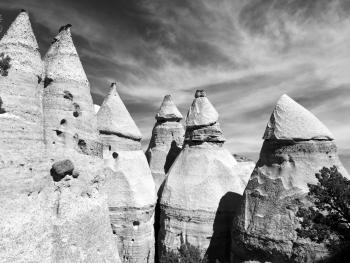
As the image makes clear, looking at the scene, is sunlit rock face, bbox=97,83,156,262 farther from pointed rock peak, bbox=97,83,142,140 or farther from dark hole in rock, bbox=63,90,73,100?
dark hole in rock, bbox=63,90,73,100

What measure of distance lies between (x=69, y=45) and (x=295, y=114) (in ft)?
32.8

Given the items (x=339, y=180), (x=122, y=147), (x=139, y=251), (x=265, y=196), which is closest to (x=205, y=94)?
(x=122, y=147)

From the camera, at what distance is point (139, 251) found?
14828 mm

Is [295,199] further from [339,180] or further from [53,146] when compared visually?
[53,146]

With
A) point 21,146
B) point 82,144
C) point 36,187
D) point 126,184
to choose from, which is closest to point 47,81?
point 82,144

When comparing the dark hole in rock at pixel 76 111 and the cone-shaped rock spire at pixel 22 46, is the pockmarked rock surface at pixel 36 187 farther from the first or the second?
the dark hole in rock at pixel 76 111

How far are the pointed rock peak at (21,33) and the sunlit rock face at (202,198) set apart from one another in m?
9.34

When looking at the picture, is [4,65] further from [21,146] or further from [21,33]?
[21,146]

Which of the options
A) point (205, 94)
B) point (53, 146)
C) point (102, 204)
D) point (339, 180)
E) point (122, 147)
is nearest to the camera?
point (339, 180)

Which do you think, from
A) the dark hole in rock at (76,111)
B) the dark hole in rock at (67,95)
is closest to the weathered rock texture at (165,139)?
the dark hole in rock at (76,111)

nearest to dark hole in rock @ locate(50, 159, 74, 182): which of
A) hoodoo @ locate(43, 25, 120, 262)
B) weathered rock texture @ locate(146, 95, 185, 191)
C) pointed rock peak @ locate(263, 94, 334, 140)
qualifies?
hoodoo @ locate(43, 25, 120, 262)

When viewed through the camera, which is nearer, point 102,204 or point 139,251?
point 102,204

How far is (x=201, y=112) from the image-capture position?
1823 centimetres

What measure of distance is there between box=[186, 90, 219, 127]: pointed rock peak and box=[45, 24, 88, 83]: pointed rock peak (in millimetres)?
7023
